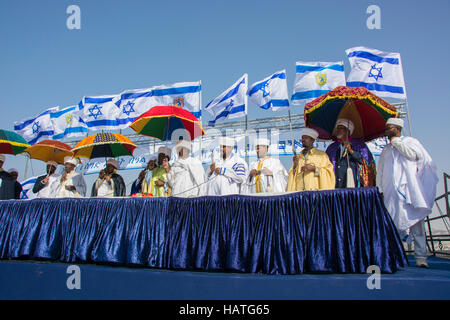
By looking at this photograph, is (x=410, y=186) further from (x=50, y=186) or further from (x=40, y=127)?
(x=40, y=127)

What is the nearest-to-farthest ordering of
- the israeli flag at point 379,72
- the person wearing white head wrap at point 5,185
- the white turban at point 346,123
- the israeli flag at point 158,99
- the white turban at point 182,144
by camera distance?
the white turban at point 346,123
the white turban at point 182,144
the person wearing white head wrap at point 5,185
the israeli flag at point 379,72
the israeli flag at point 158,99

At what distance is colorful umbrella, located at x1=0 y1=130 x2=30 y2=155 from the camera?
6.08m

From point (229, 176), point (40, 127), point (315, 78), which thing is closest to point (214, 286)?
point (229, 176)

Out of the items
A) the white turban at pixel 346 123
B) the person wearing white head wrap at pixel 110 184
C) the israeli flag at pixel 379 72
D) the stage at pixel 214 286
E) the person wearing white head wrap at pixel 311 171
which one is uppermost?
the israeli flag at pixel 379 72

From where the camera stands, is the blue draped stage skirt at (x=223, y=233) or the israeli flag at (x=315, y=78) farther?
the israeli flag at (x=315, y=78)

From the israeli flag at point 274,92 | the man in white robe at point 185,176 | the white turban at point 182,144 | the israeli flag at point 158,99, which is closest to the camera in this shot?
the man in white robe at point 185,176

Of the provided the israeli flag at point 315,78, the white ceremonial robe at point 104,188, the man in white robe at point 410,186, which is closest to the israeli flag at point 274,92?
the israeli flag at point 315,78

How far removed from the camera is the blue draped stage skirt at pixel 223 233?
10.1 feet

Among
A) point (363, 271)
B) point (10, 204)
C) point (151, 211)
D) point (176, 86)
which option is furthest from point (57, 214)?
point (176, 86)

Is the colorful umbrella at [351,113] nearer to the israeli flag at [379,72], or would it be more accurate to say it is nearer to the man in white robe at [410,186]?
the man in white robe at [410,186]

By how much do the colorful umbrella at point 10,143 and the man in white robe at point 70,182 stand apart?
832mm

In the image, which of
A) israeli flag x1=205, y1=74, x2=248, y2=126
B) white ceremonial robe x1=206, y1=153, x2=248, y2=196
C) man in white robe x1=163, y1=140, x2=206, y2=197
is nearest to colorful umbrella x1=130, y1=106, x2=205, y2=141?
man in white robe x1=163, y1=140, x2=206, y2=197

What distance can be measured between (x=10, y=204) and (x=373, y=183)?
5148mm

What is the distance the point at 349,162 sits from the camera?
452 cm
